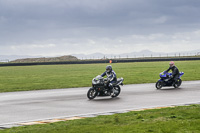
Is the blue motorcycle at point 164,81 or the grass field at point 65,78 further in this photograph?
the grass field at point 65,78

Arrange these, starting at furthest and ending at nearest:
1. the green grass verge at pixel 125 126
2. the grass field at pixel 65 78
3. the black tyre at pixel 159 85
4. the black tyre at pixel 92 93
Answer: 1. the grass field at pixel 65 78
2. the black tyre at pixel 159 85
3. the black tyre at pixel 92 93
4. the green grass verge at pixel 125 126

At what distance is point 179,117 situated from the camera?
10.0m

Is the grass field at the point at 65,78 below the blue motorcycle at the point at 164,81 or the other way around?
below

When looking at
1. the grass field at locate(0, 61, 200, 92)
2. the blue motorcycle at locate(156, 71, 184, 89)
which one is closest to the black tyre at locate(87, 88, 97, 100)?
the blue motorcycle at locate(156, 71, 184, 89)

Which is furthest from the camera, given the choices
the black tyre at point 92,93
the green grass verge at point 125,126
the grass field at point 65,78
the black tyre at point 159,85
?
the grass field at point 65,78

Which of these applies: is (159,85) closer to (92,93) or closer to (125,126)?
(92,93)

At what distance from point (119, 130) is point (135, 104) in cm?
624

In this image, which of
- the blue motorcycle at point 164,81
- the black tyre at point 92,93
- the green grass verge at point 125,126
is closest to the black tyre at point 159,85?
the blue motorcycle at point 164,81

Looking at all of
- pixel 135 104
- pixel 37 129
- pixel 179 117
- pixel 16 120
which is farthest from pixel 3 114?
pixel 179 117

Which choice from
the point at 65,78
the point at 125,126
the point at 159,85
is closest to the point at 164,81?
the point at 159,85

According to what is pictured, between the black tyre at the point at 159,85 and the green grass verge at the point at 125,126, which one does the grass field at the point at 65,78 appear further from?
the green grass verge at the point at 125,126

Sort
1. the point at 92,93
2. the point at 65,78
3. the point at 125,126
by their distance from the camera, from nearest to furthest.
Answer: the point at 125,126, the point at 92,93, the point at 65,78

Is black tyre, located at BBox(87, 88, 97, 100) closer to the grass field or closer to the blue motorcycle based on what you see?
the blue motorcycle

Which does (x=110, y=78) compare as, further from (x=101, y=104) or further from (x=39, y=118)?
(x=39, y=118)
